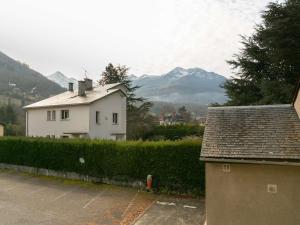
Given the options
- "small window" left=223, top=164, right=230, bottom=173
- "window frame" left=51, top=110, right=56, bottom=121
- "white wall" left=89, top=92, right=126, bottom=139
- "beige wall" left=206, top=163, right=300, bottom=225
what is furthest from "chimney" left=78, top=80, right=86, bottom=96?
"small window" left=223, top=164, right=230, bottom=173

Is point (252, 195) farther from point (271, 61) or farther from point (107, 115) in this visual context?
point (107, 115)

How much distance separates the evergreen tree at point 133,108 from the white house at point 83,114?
535 inches

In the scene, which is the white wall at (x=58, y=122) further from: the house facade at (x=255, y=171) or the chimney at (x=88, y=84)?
the house facade at (x=255, y=171)

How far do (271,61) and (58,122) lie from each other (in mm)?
23988

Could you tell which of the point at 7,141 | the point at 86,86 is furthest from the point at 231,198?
the point at 86,86

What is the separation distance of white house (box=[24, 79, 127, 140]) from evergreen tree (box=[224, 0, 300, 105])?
1349 cm

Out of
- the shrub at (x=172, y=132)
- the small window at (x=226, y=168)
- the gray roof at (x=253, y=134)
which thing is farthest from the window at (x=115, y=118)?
the small window at (x=226, y=168)

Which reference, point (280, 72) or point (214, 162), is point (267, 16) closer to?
point (280, 72)

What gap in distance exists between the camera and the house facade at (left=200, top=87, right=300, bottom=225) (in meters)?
13.1

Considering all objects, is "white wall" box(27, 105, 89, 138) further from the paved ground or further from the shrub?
the shrub

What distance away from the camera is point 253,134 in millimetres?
14828

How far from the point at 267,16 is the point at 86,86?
23127 millimetres

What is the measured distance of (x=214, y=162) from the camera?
1425 centimetres

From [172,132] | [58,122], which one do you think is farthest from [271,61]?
[172,132]
